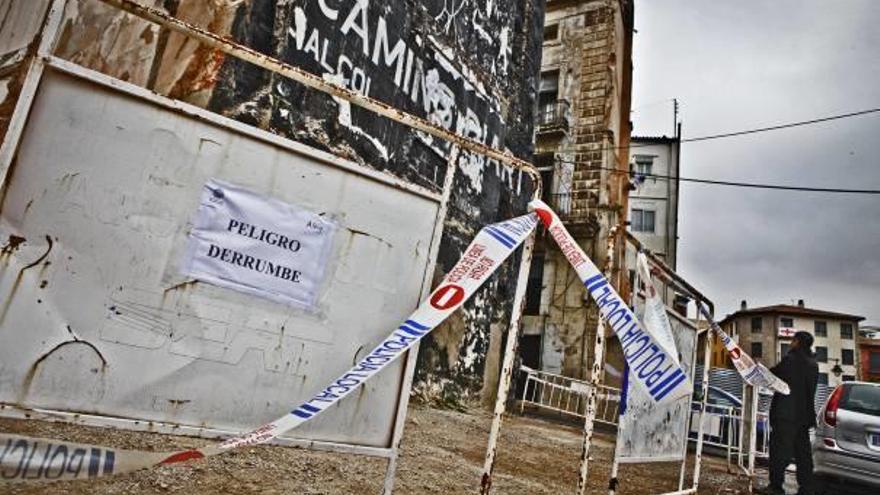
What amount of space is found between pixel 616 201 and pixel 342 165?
65.7 ft

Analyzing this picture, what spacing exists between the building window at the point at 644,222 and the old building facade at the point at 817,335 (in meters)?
28.3

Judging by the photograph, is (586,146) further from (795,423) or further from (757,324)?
(757,324)

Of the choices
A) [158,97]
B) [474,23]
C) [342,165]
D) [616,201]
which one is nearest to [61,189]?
[158,97]

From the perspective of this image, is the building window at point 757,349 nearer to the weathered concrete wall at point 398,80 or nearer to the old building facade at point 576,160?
the old building facade at point 576,160

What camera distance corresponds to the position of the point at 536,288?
21.4 meters

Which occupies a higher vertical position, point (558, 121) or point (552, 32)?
point (552, 32)

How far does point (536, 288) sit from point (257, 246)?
1980 centimetres

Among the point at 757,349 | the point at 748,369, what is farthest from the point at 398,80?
the point at 757,349

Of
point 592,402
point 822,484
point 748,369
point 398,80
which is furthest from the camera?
point 398,80

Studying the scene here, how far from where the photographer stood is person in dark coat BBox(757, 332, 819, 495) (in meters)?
5.77

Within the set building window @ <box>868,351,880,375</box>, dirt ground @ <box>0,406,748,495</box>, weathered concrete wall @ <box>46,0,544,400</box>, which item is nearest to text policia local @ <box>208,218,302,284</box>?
dirt ground @ <box>0,406,748,495</box>

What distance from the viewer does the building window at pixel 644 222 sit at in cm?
3203

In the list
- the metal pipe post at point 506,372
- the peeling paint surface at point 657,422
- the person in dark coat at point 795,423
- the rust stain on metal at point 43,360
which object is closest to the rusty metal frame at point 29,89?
the rust stain on metal at point 43,360

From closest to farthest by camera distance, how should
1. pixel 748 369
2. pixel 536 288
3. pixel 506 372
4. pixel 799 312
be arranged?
pixel 506 372 < pixel 748 369 < pixel 536 288 < pixel 799 312
